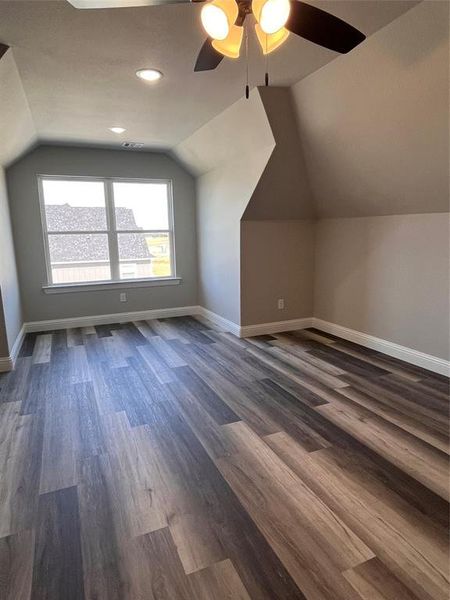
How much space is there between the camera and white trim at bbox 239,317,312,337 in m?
4.46

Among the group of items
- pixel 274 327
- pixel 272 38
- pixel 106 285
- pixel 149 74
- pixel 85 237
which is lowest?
pixel 274 327

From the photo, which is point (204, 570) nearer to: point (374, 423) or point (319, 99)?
point (374, 423)

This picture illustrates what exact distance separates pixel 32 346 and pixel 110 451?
8.57 feet

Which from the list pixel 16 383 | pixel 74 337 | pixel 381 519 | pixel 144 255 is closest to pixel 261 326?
pixel 144 255

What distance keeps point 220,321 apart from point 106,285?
175cm

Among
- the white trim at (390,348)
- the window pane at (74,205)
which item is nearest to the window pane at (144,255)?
the window pane at (74,205)

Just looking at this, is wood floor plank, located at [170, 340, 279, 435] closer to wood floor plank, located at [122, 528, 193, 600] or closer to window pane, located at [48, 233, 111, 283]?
wood floor plank, located at [122, 528, 193, 600]

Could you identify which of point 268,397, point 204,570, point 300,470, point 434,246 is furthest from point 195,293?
point 204,570

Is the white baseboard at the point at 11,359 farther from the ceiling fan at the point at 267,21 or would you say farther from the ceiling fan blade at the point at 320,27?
the ceiling fan blade at the point at 320,27

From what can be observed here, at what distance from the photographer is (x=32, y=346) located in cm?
423

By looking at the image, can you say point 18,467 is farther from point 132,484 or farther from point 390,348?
point 390,348

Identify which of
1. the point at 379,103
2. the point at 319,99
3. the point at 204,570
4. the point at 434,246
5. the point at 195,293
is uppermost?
the point at 319,99

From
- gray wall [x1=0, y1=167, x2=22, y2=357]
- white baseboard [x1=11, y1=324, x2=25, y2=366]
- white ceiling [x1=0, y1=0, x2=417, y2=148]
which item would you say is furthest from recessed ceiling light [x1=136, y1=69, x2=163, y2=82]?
white baseboard [x1=11, y1=324, x2=25, y2=366]

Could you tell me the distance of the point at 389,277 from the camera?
366 centimetres
